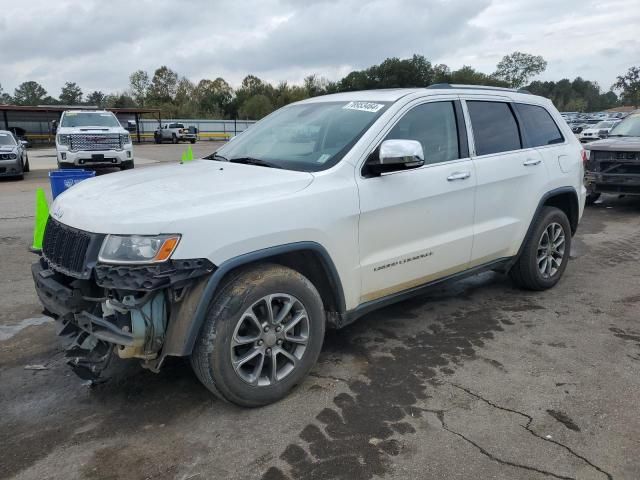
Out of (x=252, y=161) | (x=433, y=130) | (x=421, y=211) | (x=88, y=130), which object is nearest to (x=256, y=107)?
(x=88, y=130)

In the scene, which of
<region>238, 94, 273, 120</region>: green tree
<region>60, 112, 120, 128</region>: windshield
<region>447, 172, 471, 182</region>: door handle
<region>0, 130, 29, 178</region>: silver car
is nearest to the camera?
<region>447, 172, 471, 182</region>: door handle

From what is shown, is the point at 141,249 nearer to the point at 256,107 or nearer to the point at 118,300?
the point at 118,300

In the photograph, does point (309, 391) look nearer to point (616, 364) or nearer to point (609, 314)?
point (616, 364)

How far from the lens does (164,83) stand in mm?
81312

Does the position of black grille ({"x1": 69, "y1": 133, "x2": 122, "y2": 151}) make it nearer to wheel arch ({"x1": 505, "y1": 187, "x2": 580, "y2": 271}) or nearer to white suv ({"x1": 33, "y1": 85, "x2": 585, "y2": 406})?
white suv ({"x1": 33, "y1": 85, "x2": 585, "y2": 406})

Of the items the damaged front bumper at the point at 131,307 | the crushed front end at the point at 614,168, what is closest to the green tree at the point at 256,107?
the crushed front end at the point at 614,168

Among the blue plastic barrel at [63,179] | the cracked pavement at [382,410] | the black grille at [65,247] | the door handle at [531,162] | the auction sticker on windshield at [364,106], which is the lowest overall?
the cracked pavement at [382,410]

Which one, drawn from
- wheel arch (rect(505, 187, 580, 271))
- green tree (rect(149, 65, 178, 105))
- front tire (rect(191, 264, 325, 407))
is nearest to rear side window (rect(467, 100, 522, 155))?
wheel arch (rect(505, 187, 580, 271))

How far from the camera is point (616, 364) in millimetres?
3701

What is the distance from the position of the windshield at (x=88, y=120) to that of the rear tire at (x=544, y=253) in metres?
14.7

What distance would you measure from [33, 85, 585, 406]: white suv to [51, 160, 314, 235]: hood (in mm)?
12

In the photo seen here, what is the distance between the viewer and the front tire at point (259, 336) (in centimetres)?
286

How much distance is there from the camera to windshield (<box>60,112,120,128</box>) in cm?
1650

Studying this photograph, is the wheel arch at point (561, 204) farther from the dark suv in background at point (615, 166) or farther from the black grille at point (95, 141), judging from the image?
the black grille at point (95, 141)
